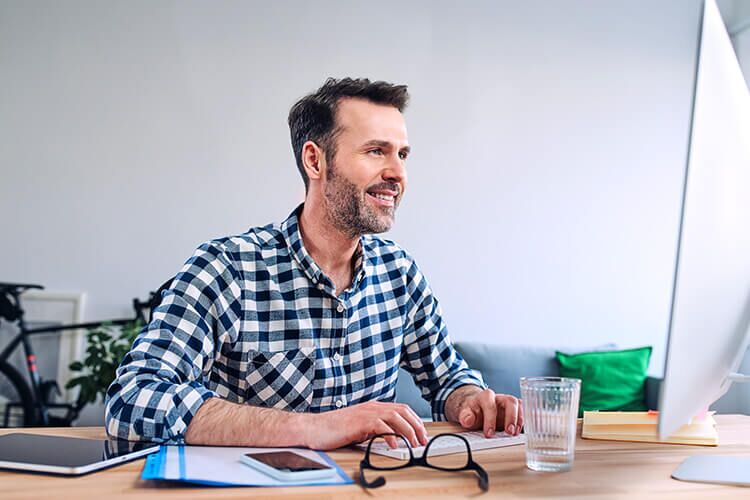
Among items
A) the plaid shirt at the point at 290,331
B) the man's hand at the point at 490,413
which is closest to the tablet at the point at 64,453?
the plaid shirt at the point at 290,331

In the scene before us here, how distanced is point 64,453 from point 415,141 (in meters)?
2.92

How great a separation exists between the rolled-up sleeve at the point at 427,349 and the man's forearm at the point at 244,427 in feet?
1.84

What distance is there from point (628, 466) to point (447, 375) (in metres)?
0.63

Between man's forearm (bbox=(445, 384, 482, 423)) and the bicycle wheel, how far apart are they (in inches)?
92.7

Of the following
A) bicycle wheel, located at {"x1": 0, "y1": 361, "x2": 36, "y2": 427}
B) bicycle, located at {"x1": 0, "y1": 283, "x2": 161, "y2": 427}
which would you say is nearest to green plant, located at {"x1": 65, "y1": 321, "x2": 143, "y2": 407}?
bicycle, located at {"x1": 0, "y1": 283, "x2": 161, "y2": 427}

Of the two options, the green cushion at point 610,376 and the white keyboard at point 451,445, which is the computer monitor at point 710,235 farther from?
the green cushion at point 610,376

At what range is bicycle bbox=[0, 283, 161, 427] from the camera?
3141 millimetres

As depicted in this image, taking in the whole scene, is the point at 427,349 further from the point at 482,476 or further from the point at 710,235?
the point at 710,235

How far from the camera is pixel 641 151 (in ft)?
12.9

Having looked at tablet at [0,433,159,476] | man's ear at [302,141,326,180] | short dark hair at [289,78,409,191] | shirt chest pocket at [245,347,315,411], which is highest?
short dark hair at [289,78,409,191]

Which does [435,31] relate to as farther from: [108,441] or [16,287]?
[108,441]

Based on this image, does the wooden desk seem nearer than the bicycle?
Yes

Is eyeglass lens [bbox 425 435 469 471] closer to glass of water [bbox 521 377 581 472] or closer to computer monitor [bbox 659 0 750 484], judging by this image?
glass of water [bbox 521 377 581 472]

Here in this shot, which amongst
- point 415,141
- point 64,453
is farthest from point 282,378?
point 415,141
